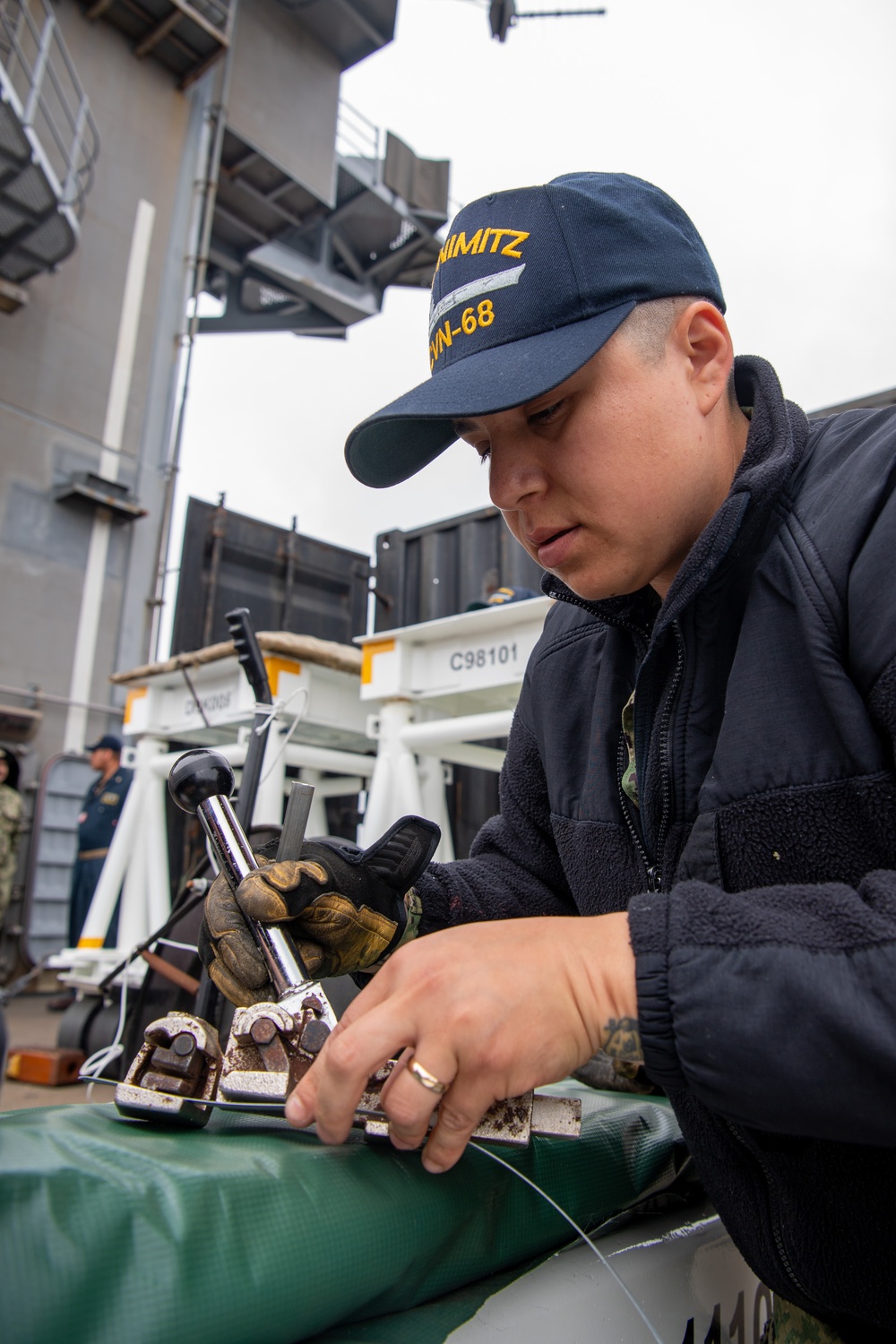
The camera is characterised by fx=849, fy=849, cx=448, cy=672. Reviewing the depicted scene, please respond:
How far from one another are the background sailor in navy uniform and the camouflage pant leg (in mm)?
5025

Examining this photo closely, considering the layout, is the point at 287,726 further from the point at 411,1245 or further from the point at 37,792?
the point at 37,792

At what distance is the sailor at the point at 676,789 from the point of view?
0.54 metres

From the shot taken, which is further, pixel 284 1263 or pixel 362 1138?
pixel 362 1138

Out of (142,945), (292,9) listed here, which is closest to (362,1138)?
(142,945)

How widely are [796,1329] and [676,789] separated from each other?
22.4 inches

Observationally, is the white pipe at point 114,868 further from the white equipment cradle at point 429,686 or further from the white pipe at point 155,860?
the white equipment cradle at point 429,686

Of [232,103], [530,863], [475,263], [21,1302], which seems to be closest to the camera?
[21,1302]

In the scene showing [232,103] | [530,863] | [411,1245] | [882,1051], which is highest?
[232,103]

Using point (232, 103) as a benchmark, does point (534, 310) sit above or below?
below

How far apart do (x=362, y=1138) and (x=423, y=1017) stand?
0.24 metres

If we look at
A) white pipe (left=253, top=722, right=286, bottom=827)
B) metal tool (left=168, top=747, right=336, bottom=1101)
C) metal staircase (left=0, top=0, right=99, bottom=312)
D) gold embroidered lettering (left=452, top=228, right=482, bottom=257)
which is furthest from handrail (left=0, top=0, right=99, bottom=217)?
metal tool (left=168, top=747, right=336, bottom=1101)

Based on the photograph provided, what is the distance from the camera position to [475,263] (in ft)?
2.70

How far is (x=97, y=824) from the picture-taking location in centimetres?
552

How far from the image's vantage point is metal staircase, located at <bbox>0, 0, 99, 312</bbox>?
6.06 metres
